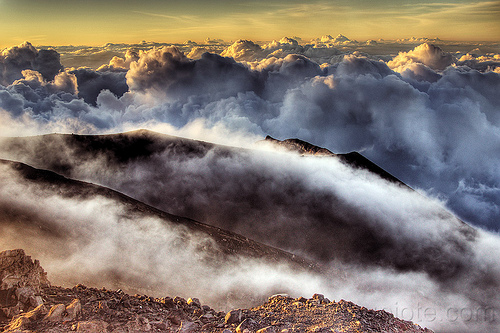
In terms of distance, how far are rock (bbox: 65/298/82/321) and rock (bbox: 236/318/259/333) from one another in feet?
15.6

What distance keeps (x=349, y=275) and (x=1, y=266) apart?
28715 millimetres

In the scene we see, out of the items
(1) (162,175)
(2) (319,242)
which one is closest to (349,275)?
(2) (319,242)

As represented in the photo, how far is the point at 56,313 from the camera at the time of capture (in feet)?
32.8

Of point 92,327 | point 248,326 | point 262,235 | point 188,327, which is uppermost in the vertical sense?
point 92,327

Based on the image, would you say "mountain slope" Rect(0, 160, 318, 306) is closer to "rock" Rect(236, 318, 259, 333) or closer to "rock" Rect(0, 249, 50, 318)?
"rock" Rect(0, 249, 50, 318)

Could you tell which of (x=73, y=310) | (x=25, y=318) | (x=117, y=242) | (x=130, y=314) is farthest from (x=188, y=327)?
(x=117, y=242)

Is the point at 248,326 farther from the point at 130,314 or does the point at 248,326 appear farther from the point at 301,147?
the point at 301,147

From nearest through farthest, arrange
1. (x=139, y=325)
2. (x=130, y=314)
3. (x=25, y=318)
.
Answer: (x=25, y=318) → (x=139, y=325) → (x=130, y=314)

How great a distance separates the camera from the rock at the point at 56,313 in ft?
32.4

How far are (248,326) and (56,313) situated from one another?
5.68 meters

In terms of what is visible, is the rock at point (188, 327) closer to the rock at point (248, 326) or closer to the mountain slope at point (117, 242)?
the rock at point (248, 326)

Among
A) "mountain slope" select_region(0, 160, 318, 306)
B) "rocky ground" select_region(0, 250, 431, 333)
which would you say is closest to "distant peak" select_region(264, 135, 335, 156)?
"mountain slope" select_region(0, 160, 318, 306)

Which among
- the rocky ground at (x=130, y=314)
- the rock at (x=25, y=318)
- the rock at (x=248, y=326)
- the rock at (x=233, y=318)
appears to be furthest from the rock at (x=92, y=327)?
the rock at (x=248, y=326)

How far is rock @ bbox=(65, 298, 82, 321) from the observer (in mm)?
10061
